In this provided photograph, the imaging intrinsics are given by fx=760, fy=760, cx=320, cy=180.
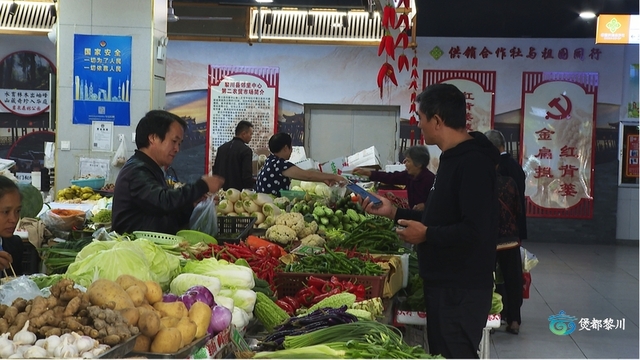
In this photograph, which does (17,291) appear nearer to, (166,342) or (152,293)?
(152,293)

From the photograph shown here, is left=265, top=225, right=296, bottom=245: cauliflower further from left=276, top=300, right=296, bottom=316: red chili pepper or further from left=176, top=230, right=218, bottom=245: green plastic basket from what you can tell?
left=276, top=300, right=296, bottom=316: red chili pepper

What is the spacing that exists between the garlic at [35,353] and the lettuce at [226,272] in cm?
139

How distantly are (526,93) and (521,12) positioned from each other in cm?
147

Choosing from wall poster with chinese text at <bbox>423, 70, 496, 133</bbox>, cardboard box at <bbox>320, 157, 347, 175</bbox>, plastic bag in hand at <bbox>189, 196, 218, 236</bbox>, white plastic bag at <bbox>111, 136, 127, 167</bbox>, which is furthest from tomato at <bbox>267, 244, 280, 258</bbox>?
wall poster with chinese text at <bbox>423, 70, 496, 133</bbox>

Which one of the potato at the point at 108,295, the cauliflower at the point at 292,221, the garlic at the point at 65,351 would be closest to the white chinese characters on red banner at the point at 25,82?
the cauliflower at the point at 292,221

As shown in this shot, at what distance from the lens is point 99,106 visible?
8828 mm

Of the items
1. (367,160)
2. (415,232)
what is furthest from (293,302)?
(367,160)

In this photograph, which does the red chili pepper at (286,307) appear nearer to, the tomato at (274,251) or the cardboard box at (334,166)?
the tomato at (274,251)

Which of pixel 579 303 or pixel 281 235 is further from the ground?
pixel 281 235

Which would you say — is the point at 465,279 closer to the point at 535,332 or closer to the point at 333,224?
the point at 333,224

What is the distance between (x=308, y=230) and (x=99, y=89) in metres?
4.31

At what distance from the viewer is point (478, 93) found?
13656 mm

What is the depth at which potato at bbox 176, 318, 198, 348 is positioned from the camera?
7.88 ft

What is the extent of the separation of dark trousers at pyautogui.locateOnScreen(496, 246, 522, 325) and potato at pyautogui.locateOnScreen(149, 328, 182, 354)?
17.0 feet
